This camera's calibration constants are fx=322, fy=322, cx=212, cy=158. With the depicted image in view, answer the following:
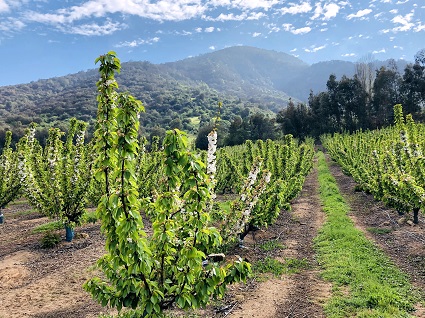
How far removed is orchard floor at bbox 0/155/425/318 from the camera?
8.24 meters

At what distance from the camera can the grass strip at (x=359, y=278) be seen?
7816mm

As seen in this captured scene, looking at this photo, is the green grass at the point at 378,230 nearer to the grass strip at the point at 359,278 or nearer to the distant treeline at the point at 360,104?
the grass strip at the point at 359,278

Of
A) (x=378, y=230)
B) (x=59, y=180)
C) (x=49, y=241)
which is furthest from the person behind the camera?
(x=378, y=230)

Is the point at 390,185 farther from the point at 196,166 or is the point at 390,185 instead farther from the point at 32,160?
the point at 32,160

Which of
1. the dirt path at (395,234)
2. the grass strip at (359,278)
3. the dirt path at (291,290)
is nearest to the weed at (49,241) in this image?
the dirt path at (291,290)

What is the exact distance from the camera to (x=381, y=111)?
6588 centimetres

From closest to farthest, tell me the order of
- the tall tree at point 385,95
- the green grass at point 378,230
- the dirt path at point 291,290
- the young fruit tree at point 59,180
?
the dirt path at point 291,290, the young fruit tree at point 59,180, the green grass at point 378,230, the tall tree at point 385,95

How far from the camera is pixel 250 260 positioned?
37.2ft

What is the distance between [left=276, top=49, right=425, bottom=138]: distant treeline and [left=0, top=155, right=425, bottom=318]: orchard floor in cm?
5450

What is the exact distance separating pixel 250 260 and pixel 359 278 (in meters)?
3.54

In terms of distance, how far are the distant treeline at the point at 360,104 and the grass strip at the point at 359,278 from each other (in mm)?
56460

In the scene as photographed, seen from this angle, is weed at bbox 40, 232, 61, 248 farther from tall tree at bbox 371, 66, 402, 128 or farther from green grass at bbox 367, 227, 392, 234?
tall tree at bbox 371, 66, 402, 128

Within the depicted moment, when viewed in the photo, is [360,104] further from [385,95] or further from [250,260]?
[250,260]

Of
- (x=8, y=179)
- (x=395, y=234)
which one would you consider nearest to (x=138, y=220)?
(x=395, y=234)
